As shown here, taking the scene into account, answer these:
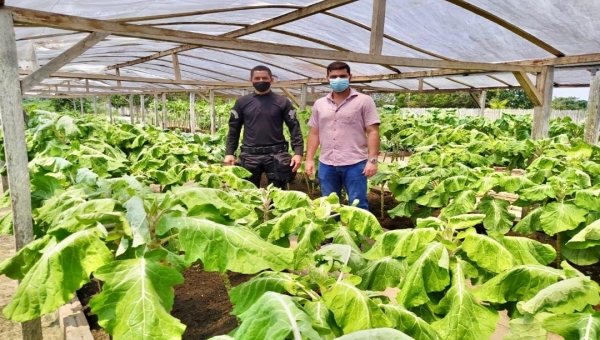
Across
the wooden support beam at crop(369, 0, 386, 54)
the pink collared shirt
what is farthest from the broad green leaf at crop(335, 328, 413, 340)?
→ the wooden support beam at crop(369, 0, 386, 54)

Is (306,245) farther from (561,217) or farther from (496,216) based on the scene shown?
(496,216)

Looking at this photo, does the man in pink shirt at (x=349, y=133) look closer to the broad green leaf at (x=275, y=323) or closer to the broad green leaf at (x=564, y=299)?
the broad green leaf at (x=564, y=299)

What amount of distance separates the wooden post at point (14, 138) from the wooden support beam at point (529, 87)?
19.6ft

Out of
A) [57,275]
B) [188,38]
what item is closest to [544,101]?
[188,38]

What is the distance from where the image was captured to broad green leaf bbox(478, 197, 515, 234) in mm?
3471

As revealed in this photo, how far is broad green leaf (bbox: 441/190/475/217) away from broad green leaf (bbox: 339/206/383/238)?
1.48 meters

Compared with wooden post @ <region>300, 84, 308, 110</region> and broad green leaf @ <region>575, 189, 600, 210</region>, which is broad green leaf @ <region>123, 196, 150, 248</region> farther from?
wooden post @ <region>300, 84, 308, 110</region>

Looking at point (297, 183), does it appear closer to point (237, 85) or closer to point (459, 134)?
point (459, 134)

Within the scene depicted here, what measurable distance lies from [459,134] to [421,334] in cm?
574

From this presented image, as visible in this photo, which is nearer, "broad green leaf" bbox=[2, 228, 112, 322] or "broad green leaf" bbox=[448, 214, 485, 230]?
"broad green leaf" bbox=[2, 228, 112, 322]

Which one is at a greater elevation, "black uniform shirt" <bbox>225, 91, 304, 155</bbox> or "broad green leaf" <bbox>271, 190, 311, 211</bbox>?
"black uniform shirt" <bbox>225, 91, 304, 155</bbox>

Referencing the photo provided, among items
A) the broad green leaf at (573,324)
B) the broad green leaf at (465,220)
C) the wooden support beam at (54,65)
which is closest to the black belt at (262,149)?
the wooden support beam at (54,65)

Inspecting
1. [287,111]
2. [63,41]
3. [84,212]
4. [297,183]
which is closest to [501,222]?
[287,111]

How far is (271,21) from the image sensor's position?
5.43 metres
